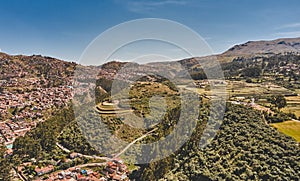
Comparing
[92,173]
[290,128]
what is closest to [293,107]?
[290,128]

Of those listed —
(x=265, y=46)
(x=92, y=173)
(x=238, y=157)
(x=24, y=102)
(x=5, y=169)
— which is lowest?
(x=92, y=173)

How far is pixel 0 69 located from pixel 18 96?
48.9 feet

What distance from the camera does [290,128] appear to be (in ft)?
36.4

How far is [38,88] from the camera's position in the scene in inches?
1462

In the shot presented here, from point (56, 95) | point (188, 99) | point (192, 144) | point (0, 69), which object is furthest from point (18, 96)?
point (192, 144)

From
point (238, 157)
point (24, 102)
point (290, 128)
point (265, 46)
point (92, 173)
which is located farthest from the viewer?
point (265, 46)

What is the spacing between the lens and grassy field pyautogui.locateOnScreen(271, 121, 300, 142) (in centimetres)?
1038

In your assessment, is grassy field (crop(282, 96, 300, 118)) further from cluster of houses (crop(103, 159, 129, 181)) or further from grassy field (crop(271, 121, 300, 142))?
cluster of houses (crop(103, 159, 129, 181))

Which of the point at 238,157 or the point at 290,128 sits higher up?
the point at 290,128

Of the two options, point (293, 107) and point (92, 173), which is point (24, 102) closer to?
point (92, 173)

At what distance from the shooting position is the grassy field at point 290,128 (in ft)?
34.0

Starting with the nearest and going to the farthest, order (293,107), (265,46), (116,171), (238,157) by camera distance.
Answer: (238,157) < (116,171) < (293,107) < (265,46)

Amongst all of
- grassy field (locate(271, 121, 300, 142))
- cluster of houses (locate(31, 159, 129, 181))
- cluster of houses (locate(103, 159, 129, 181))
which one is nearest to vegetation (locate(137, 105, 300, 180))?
grassy field (locate(271, 121, 300, 142))

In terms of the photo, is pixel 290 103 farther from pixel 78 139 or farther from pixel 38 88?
pixel 38 88
